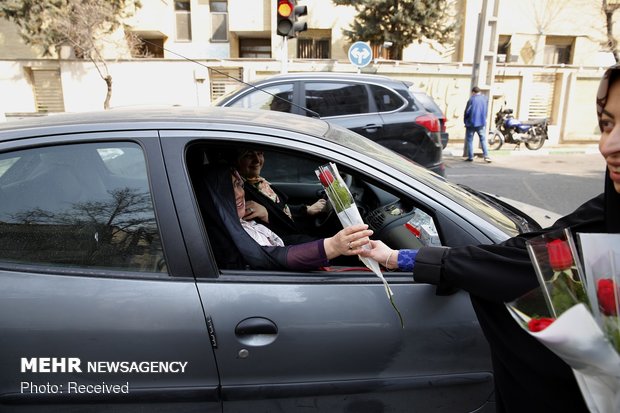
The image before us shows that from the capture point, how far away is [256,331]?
1.52 metres

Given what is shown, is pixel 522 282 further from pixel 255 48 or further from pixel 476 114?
pixel 255 48

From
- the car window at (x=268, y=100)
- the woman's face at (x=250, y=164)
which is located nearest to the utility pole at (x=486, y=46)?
the car window at (x=268, y=100)

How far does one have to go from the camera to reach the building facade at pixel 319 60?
15266 mm

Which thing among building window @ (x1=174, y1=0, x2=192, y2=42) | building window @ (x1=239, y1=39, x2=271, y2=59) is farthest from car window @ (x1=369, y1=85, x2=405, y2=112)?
building window @ (x1=174, y1=0, x2=192, y2=42)

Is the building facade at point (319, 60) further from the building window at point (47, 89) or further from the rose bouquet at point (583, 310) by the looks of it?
the rose bouquet at point (583, 310)

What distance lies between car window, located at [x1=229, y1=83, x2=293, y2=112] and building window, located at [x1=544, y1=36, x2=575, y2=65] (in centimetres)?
1942

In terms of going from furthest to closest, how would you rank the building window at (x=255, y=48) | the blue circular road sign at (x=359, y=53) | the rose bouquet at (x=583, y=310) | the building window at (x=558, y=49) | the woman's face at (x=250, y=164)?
the building window at (x=255, y=48)
the building window at (x=558, y=49)
the blue circular road sign at (x=359, y=53)
the woman's face at (x=250, y=164)
the rose bouquet at (x=583, y=310)

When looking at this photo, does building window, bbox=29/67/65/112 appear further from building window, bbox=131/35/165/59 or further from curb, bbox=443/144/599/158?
curb, bbox=443/144/599/158

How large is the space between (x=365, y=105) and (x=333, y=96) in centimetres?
48

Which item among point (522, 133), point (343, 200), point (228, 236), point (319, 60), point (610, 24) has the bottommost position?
point (522, 133)

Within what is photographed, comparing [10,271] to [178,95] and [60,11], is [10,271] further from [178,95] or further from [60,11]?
[60,11]

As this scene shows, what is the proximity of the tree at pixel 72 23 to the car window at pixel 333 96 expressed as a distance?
1173cm

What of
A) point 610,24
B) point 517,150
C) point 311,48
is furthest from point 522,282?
point 610,24

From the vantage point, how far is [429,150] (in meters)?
5.77
